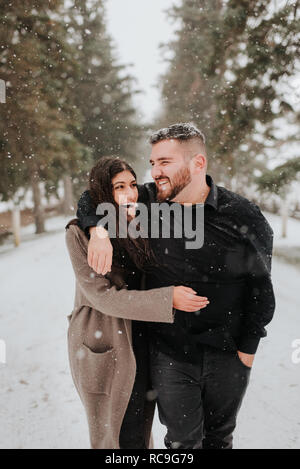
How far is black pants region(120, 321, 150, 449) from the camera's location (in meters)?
2.24

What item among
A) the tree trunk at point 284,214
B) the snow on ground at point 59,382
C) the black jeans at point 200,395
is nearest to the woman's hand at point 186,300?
the black jeans at point 200,395

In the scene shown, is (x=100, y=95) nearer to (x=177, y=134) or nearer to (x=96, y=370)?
(x=177, y=134)

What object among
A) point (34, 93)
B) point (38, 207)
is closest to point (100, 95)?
point (38, 207)

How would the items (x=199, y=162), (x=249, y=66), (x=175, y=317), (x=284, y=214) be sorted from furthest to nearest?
(x=284, y=214), (x=249, y=66), (x=199, y=162), (x=175, y=317)

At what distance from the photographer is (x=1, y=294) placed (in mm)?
7320

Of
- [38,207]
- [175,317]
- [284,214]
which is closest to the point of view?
[175,317]

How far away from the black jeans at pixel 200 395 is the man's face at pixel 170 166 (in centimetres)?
106

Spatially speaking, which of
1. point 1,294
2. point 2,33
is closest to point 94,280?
point 1,294

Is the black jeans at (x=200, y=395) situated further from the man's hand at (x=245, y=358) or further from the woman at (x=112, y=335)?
the woman at (x=112, y=335)

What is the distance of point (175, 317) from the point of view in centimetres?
222

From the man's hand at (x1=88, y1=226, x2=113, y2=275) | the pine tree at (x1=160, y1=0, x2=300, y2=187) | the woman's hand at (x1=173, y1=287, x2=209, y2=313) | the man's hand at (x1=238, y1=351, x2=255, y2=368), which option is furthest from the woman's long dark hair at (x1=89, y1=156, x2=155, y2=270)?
the pine tree at (x1=160, y1=0, x2=300, y2=187)

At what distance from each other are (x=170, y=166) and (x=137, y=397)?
152 cm

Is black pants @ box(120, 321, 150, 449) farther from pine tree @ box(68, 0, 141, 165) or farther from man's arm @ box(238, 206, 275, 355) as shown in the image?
pine tree @ box(68, 0, 141, 165)

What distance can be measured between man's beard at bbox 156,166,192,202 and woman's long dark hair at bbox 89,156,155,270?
0.30 metres
